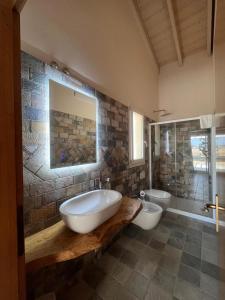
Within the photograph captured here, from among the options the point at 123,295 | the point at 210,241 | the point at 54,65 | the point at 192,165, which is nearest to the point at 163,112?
the point at 192,165

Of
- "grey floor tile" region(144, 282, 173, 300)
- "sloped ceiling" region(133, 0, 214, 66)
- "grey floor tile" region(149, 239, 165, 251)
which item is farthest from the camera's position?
"sloped ceiling" region(133, 0, 214, 66)

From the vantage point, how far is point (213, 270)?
154 cm

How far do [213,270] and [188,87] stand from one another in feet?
11.4

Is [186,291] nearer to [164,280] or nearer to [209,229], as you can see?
[164,280]

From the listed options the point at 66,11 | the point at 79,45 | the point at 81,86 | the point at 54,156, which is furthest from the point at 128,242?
the point at 66,11

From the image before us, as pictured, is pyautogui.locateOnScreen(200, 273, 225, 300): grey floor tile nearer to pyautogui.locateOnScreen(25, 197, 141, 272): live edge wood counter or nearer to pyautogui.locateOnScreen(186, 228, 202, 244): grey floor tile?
pyautogui.locateOnScreen(186, 228, 202, 244): grey floor tile

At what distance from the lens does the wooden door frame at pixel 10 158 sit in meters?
0.46

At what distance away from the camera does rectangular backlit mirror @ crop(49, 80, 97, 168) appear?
1.29m

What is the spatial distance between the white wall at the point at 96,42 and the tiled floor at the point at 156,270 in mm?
2119

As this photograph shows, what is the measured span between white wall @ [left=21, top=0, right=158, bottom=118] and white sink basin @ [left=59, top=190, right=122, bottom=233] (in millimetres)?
1271

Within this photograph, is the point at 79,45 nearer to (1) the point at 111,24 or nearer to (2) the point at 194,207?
(1) the point at 111,24

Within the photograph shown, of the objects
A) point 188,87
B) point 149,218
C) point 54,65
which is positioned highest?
point 188,87

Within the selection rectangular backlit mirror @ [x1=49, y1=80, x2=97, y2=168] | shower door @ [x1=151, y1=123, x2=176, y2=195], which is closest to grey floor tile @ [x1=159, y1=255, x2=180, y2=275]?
rectangular backlit mirror @ [x1=49, y1=80, x2=97, y2=168]

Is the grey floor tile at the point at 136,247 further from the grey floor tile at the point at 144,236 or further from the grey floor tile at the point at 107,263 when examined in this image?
the grey floor tile at the point at 107,263
